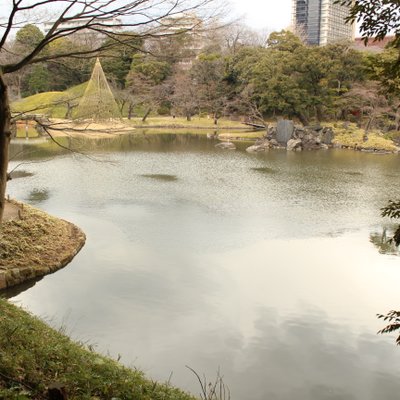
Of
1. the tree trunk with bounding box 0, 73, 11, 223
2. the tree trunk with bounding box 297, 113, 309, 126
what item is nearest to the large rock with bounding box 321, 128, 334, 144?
the tree trunk with bounding box 297, 113, 309, 126

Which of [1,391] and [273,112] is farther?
[273,112]

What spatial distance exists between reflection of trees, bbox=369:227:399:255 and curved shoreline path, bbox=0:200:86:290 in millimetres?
6580

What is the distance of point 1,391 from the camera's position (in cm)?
313

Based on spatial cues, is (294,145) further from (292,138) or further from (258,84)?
(258,84)

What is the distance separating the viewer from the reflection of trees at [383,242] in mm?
9687

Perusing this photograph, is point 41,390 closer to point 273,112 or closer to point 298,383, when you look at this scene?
point 298,383

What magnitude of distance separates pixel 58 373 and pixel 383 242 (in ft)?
27.6

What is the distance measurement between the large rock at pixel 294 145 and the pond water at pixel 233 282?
10701 millimetres

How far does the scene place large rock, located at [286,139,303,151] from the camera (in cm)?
2664

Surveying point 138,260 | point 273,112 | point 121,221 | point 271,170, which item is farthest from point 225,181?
point 273,112

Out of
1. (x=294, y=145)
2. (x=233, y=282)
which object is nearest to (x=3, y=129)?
(x=233, y=282)

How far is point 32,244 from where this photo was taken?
874cm

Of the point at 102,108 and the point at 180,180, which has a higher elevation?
the point at 102,108

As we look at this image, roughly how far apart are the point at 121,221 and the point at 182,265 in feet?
10.5
